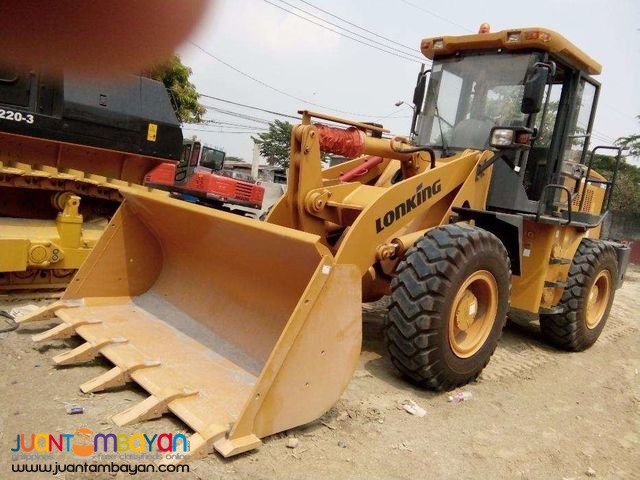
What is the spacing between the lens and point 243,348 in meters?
3.56

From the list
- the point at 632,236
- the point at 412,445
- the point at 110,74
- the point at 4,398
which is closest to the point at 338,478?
the point at 412,445

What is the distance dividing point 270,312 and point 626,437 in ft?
8.57

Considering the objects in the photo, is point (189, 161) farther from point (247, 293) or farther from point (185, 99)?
point (247, 293)

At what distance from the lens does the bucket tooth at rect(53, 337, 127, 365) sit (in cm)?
332

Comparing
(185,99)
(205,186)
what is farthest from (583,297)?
(185,99)

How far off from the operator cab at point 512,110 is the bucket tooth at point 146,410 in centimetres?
328

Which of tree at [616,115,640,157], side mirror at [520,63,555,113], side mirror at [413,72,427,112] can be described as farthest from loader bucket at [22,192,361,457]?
tree at [616,115,640,157]

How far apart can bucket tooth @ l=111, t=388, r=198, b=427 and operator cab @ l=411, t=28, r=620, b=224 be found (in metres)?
3.28

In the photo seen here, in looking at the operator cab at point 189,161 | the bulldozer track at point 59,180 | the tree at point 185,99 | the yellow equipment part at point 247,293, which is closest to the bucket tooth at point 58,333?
the yellow equipment part at point 247,293

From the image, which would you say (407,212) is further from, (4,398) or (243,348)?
(4,398)

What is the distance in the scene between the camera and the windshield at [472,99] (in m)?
4.70

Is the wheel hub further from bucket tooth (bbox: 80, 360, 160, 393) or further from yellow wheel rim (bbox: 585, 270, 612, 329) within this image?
yellow wheel rim (bbox: 585, 270, 612, 329)

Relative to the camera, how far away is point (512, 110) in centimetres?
470

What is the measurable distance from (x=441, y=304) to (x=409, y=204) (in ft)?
2.61
